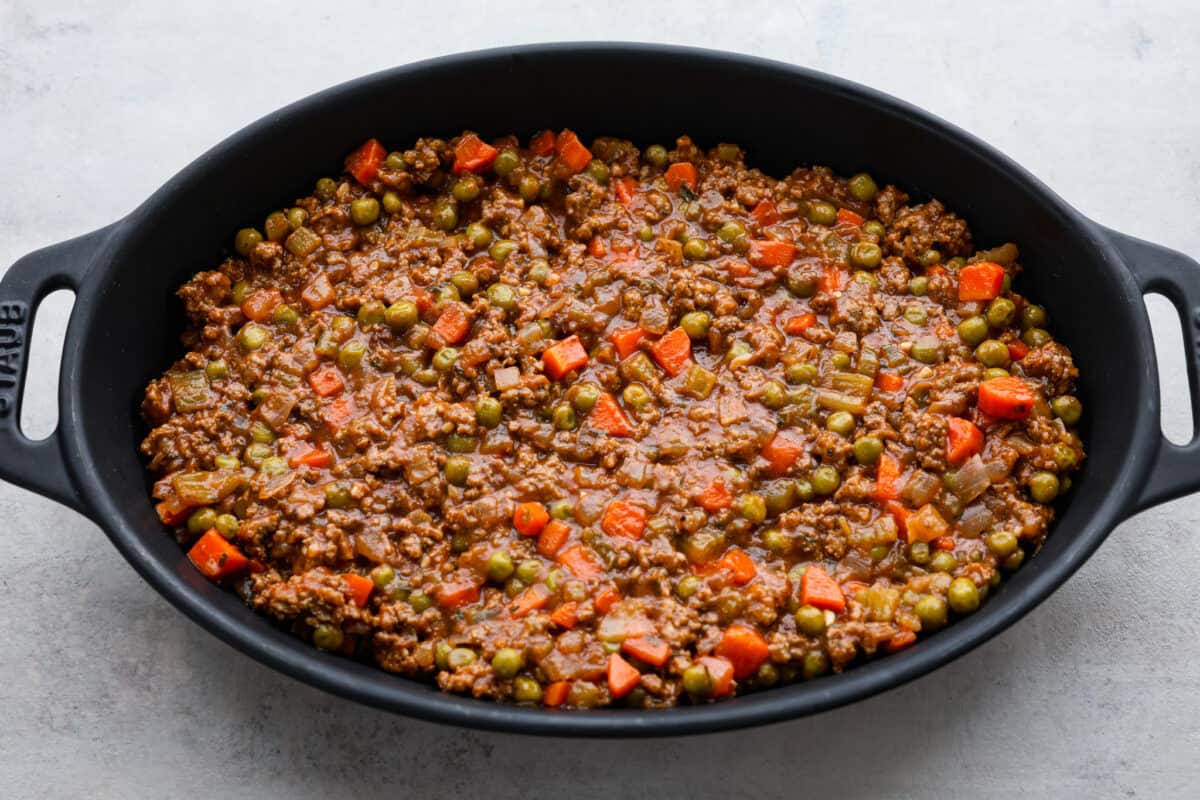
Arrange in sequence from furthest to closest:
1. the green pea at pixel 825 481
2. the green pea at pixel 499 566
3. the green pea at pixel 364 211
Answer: the green pea at pixel 364 211
the green pea at pixel 825 481
the green pea at pixel 499 566

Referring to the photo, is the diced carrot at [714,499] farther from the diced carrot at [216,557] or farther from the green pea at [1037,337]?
the diced carrot at [216,557]

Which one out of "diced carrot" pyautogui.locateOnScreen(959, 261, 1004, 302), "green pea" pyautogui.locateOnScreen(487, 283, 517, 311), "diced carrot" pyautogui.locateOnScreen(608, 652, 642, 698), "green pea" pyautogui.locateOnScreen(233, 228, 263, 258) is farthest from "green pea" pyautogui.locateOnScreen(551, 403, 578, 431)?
"diced carrot" pyautogui.locateOnScreen(959, 261, 1004, 302)

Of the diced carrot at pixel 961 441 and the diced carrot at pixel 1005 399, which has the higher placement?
the diced carrot at pixel 1005 399

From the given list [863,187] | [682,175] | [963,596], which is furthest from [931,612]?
[682,175]

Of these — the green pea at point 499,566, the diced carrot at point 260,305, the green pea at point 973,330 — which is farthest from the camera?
the diced carrot at point 260,305

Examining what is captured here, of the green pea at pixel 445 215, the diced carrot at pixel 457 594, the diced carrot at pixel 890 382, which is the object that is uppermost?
the diced carrot at pixel 890 382

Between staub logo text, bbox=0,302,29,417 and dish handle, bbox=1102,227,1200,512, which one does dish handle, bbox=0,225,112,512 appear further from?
dish handle, bbox=1102,227,1200,512

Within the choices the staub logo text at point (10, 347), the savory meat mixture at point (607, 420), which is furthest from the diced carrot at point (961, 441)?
the staub logo text at point (10, 347)

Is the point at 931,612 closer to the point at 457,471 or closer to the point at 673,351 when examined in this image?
the point at 673,351
